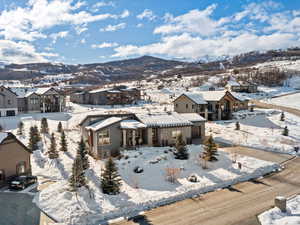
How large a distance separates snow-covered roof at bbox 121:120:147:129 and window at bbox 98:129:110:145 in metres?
1.57

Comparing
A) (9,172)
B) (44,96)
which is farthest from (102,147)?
(44,96)

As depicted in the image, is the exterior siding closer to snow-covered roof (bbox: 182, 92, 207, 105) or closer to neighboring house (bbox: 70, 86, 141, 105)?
snow-covered roof (bbox: 182, 92, 207, 105)

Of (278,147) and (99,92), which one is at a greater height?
(99,92)

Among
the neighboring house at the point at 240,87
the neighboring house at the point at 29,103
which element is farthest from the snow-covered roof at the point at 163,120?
the neighboring house at the point at 240,87

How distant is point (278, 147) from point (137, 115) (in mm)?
15318

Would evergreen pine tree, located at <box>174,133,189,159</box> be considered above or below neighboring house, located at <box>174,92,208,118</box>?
below

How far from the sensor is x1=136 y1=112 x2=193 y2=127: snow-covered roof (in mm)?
24484

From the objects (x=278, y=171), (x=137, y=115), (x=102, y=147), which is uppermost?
(x=137, y=115)

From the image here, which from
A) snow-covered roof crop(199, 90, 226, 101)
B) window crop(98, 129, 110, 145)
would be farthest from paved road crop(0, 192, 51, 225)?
snow-covered roof crop(199, 90, 226, 101)

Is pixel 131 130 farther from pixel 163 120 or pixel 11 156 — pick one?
pixel 11 156

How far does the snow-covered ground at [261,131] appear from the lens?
27.7 metres

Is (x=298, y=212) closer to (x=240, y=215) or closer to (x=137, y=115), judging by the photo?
(x=240, y=215)

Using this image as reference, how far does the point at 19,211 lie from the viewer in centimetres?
1368

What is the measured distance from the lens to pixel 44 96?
52219 mm
